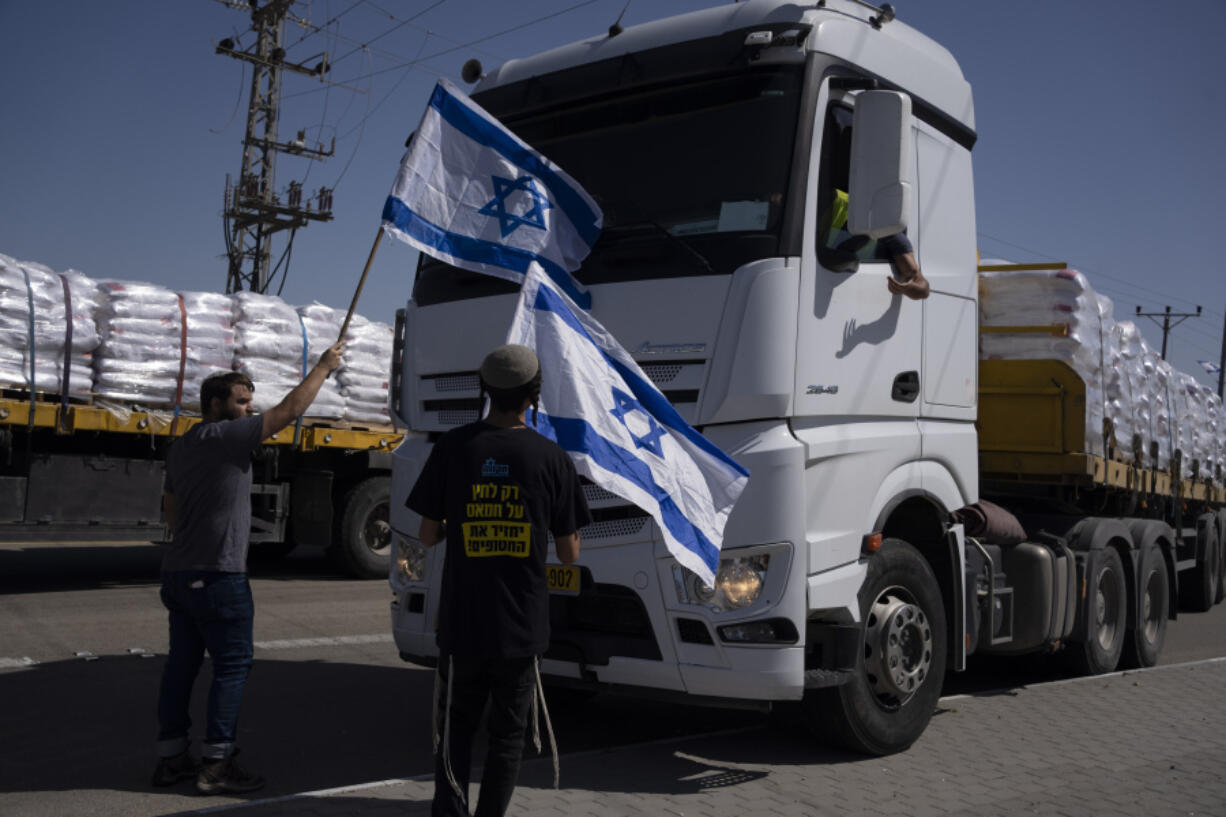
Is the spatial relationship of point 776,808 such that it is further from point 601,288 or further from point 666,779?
point 601,288

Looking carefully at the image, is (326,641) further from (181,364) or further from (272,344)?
(272,344)

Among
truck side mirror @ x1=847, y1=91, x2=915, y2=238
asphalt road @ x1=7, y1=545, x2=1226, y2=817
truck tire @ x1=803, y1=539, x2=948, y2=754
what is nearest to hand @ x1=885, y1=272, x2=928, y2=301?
truck side mirror @ x1=847, y1=91, x2=915, y2=238

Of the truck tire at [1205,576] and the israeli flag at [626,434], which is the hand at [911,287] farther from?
the truck tire at [1205,576]

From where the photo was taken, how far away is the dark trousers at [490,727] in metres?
3.78

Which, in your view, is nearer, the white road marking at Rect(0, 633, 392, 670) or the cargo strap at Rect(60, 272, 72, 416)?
the white road marking at Rect(0, 633, 392, 670)

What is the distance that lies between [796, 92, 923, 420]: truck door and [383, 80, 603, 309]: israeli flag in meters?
1.05

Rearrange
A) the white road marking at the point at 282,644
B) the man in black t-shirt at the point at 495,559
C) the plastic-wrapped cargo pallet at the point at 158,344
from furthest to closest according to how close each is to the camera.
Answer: the plastic-wrapped cargo pallet at the point at 158,344 → the white road marking at the point at 282,644 → the man in black t-shirt at the point at 495,559

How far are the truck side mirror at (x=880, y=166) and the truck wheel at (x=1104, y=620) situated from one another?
4258 millimetres

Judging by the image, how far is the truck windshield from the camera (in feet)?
16.6

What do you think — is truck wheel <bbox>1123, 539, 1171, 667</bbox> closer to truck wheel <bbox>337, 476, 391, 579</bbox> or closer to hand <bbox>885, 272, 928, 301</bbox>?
hand <bbox>885, 272, 928, 301</bbox>

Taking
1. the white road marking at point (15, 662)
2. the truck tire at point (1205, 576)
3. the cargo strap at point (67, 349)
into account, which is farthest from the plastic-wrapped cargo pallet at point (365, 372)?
the truck tire at point (1205, 576)

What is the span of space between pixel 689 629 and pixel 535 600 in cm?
124

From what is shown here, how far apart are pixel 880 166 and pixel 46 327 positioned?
7638mm

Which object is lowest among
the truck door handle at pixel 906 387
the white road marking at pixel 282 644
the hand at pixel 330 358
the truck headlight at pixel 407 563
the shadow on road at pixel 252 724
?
the shadow on road at pixel 252 724
